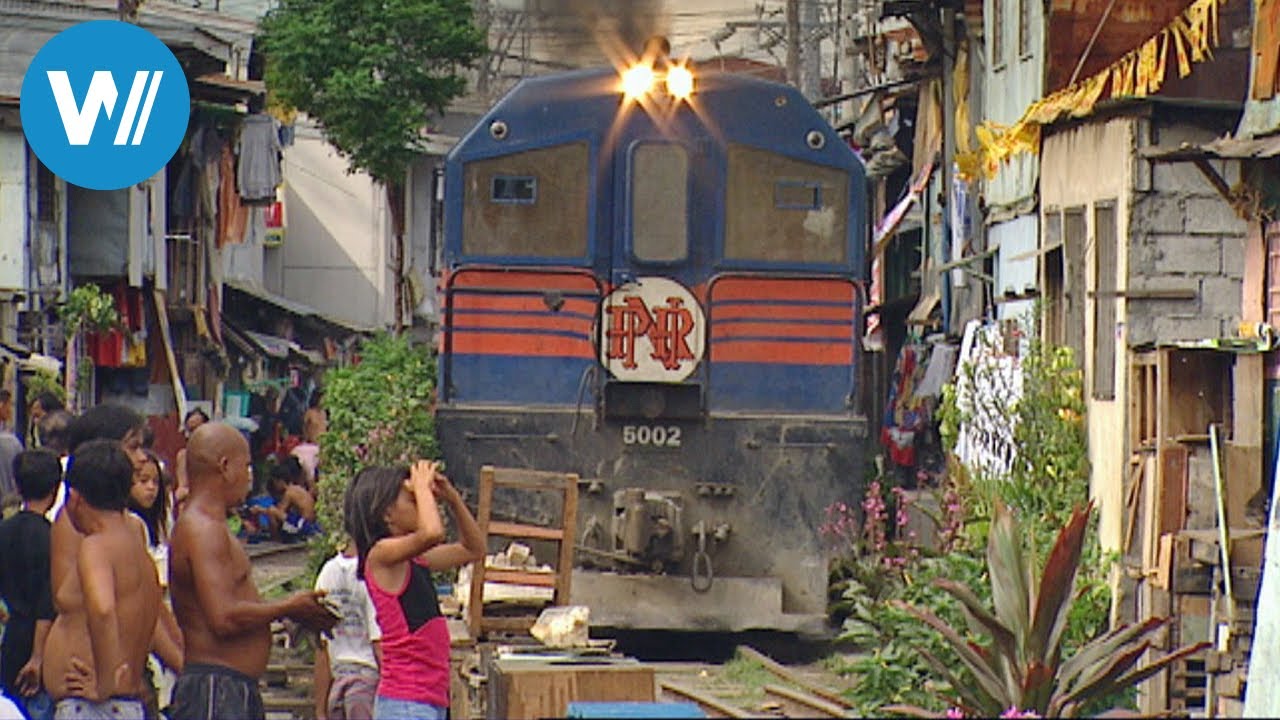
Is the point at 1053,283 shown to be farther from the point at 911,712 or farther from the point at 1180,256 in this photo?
the point at 911,712

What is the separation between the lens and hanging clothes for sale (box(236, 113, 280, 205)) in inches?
1339

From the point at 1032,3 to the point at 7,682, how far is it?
13813 mm

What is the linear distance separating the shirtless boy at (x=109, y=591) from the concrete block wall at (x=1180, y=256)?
343 inches

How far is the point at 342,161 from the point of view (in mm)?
45875

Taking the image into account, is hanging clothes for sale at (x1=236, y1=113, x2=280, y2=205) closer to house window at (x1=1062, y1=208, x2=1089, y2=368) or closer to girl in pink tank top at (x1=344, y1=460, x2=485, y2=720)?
house window at (x1=1062, y1=208, x2=1089, y2=368)

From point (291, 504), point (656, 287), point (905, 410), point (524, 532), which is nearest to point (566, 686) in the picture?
point (524, 532)

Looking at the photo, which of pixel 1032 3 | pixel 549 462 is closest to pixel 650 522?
pixel 549 462

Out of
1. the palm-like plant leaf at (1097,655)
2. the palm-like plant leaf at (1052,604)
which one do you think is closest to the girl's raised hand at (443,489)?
the palm-like plant leaf at (1052,604)

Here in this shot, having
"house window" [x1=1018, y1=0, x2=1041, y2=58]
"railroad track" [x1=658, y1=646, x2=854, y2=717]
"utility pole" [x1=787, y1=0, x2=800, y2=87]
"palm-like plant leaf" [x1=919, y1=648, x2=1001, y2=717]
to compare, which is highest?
"utility pole" [x1=787, y1=0, x2=800, y2=87]

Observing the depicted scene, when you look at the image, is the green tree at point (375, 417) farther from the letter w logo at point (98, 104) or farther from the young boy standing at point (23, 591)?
the young boy standing at point (23, 591)

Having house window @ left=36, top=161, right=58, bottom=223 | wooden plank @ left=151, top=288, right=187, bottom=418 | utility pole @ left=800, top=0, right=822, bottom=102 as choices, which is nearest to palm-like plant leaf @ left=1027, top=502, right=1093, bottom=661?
house window @ left=36, top=161, right=58, bottom=223

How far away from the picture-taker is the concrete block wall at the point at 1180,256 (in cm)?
Answer: 1579

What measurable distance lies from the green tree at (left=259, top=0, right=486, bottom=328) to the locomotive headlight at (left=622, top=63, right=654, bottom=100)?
21.6m

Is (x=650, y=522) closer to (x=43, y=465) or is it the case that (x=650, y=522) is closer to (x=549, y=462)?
(x=549, y=462)
